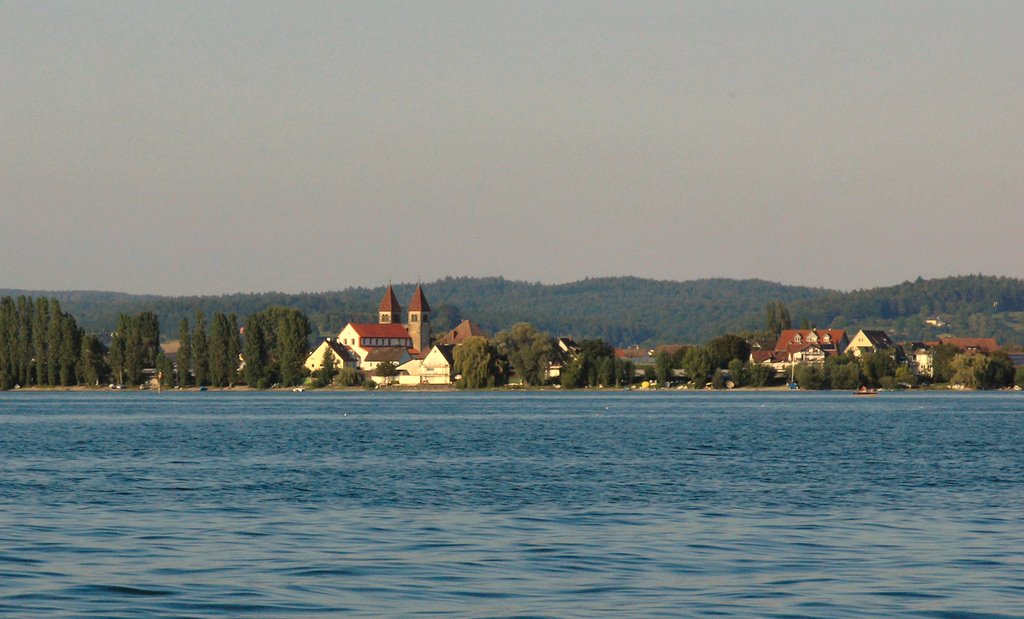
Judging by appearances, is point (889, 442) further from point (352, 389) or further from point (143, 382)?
point (352, 389)

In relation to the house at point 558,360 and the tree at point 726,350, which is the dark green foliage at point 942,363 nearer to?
the tree at point 726,350

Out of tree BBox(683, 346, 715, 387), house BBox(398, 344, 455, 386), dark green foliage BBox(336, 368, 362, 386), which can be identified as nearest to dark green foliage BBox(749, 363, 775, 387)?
tree BBox(683, 346, 715, 387)

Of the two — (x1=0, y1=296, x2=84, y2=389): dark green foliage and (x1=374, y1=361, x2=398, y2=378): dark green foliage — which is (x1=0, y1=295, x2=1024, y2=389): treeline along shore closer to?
(x1=0, y1=296, x2=84, y2=389): dark green foliage

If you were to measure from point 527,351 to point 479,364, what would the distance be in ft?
16.4

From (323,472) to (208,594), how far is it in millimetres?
20516

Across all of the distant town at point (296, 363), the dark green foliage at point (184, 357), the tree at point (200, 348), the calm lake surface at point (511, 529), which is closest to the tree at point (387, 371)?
the distant town at point (296, 363)

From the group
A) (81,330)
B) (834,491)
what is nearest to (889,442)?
(834,491)

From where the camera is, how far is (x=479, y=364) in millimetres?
149750

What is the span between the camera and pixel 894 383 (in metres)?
157

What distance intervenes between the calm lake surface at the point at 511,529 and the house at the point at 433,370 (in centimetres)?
12692

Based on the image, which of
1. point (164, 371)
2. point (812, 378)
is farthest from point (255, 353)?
point (812, 378)

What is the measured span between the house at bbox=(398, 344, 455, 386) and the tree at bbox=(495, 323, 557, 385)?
23.8 m

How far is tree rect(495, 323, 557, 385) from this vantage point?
15150cm

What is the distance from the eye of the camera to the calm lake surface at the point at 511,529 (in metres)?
17.6
